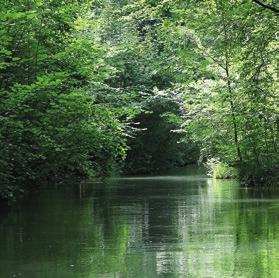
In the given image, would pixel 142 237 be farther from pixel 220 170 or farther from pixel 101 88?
pixel 220 170

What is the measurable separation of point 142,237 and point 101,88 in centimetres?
1663

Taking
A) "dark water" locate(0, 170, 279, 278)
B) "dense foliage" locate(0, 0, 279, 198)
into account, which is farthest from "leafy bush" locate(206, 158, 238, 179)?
"dark water" locate(0, 170, 279, 278)

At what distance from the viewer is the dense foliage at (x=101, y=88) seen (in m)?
16.7

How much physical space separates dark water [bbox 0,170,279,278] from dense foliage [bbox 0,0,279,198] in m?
2.02

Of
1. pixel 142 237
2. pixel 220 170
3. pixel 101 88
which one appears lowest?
pixel 142 237

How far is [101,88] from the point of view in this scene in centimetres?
2820

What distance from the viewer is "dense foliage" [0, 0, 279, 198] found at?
54.9ft

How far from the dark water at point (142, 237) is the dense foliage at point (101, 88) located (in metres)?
2.02

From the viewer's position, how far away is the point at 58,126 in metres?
19.7

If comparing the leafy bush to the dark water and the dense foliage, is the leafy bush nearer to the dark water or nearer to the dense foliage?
the dense foliage

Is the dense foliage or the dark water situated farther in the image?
the dense foliage

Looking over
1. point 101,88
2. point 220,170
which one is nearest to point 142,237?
point 101,88

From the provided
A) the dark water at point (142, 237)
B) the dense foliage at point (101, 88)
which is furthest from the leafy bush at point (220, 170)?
the dark water at point (142, 237)

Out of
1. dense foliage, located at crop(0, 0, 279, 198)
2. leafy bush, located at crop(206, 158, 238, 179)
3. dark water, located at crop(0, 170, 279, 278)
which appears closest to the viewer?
dark water, located at crop(0, 170, 279, 278)
